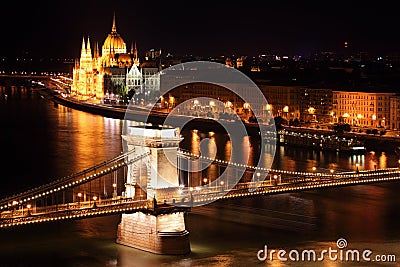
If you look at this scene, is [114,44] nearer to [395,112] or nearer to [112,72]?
[112,72]

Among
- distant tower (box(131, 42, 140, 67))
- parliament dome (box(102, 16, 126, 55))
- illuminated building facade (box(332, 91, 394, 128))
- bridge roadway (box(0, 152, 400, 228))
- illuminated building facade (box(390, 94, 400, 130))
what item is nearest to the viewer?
bridge roadway (box(0, 152, 400, 228))

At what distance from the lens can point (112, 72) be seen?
44906 millimetres

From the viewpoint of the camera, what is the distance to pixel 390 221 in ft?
41.4

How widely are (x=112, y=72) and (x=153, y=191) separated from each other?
34.5 metres

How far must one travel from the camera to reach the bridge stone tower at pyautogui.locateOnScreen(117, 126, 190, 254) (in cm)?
1048

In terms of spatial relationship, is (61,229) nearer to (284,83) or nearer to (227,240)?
(227,240)

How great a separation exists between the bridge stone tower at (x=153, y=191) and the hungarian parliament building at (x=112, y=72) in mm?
30828

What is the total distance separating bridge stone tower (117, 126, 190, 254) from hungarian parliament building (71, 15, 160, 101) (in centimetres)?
3083

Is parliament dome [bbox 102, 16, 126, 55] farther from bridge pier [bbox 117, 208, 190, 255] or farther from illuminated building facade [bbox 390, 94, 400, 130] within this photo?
bridge pier [bbox 117, 208, 190, 255]

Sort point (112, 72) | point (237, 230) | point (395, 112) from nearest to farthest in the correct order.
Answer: point (237, 230)
point (395, 112)
point (112, 72)

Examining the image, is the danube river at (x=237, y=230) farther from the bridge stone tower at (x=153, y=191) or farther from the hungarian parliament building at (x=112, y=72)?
the hungarian parliament building at (x=112, y=72)

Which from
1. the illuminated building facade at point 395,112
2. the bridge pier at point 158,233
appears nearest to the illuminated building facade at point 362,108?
the illuminated building facade at point 395,112

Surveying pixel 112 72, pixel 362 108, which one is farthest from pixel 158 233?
pixel 112 72

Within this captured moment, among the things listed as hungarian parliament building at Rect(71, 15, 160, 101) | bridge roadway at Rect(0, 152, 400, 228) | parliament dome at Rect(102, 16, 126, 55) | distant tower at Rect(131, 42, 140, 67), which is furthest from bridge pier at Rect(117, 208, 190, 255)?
parliament dome at Rect(102, 16, 126, 55)
